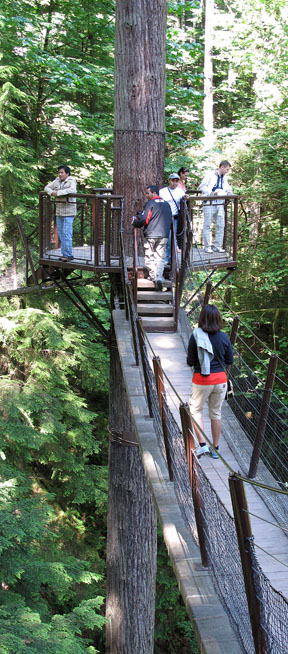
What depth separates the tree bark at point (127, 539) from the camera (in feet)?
24.6

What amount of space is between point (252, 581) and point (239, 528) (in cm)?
19

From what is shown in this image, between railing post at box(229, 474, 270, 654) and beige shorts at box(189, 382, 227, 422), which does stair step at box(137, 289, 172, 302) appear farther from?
railing post at box(229, 474, 270, 654)

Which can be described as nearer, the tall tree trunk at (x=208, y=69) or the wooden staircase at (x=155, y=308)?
the wooden staircase at (x=155, y=308)

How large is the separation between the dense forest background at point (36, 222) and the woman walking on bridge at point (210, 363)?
272 cm

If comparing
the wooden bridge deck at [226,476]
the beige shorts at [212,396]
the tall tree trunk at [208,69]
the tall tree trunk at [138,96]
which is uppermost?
the tall tree trunk at [208,69]

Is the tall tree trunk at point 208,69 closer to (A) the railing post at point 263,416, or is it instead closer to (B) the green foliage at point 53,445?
(B) the green foliage at point 53,445

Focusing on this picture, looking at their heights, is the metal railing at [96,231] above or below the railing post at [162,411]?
above

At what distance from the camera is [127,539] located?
7.65 meters

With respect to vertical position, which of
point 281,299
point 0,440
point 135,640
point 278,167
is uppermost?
point 278,167

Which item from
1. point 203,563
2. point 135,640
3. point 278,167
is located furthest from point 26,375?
point 203,563

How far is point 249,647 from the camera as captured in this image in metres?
2.71

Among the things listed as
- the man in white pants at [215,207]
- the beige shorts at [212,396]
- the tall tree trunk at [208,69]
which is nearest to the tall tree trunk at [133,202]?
the man in white pants at [215,207]

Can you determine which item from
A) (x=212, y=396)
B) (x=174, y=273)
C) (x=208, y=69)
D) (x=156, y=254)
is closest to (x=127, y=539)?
(x=174, y=273)

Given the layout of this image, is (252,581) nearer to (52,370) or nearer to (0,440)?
(0,440)
